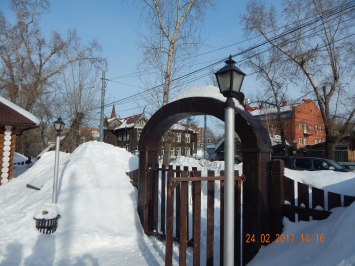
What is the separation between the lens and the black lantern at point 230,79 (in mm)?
2635

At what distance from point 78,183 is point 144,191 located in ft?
6.59

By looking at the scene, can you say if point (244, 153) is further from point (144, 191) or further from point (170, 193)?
point (144, 191)

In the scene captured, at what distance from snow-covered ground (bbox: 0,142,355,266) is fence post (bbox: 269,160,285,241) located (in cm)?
13

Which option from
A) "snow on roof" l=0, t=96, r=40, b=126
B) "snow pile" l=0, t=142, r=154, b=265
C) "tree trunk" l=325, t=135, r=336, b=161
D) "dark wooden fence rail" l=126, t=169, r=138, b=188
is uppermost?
"snow on roof" l=0, t=96, r=40, b=126

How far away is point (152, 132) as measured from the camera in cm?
551

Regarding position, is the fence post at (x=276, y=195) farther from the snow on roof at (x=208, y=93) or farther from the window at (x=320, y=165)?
the window at (x=320, y=165)

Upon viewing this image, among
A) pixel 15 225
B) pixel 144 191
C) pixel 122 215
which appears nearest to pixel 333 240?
pixel 144 191

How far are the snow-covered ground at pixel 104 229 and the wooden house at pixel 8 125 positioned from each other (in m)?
2.46

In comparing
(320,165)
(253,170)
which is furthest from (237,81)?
(320,165)

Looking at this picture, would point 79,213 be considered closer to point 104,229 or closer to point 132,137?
point 104,229

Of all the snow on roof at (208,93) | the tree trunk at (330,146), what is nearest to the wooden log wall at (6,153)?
the snow on roof at (208,93)

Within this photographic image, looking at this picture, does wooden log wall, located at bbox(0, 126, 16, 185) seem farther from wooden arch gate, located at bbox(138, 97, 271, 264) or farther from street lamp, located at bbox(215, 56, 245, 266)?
street lamp, located at bbox(215, 56, 245, 266)

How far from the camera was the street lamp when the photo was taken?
247 cm
